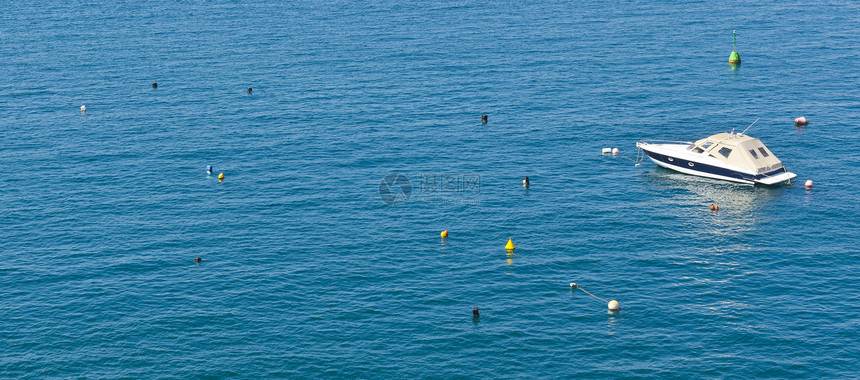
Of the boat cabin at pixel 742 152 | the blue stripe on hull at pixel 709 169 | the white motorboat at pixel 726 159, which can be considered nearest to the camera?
the white motorboat at pixel 726 159

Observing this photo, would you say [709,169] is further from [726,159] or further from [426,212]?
[426,212]

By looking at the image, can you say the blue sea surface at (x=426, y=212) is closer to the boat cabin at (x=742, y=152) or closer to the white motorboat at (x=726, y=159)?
the white motorboat at (x=726, y=159)

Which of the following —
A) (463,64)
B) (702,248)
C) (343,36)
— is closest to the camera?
(702,248)

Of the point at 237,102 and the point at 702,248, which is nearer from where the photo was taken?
the point at 702,248

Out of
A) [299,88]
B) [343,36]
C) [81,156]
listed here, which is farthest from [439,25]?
[81,156]

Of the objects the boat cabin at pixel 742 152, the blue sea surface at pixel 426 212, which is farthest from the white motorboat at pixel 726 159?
the blue sea surface at pixel 426 212

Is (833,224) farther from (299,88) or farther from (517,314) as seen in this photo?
(299,88)

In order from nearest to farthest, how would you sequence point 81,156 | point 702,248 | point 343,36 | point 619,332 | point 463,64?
point 619,332 < point 702,248 < point 81,156 < point 463,64 < point 343,36

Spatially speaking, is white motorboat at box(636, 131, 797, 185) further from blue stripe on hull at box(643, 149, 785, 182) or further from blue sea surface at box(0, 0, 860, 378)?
blue sea surface at box(0, 0, 860, 378)
